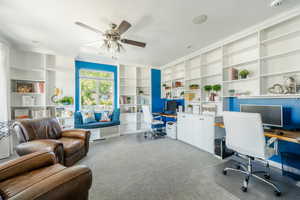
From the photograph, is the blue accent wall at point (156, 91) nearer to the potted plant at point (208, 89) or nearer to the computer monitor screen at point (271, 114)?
the potted plant at point (208, 89)

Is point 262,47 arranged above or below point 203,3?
below

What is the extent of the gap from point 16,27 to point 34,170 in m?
2.81

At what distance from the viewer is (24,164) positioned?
1263mm

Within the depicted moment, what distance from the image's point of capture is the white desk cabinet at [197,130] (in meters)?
2.89

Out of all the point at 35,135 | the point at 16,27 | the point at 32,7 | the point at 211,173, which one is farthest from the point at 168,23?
the point at 35,135

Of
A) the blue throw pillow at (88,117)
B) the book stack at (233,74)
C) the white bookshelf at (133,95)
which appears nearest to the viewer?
the book stack at (233,74)

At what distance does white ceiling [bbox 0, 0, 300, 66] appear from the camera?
187 cm

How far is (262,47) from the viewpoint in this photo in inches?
95.5

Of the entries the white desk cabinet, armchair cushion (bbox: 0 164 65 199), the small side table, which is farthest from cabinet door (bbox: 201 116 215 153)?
the small side table

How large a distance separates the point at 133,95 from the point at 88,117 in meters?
1.83

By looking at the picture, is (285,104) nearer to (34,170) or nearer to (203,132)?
(203,132)

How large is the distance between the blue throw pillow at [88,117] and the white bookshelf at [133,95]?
1026mm

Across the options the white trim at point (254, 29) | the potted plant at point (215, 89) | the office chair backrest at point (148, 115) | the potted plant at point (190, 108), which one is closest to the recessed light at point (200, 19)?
the white trim at point (254, 29)

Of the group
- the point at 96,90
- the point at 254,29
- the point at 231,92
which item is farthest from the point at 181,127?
the point at 96,90
